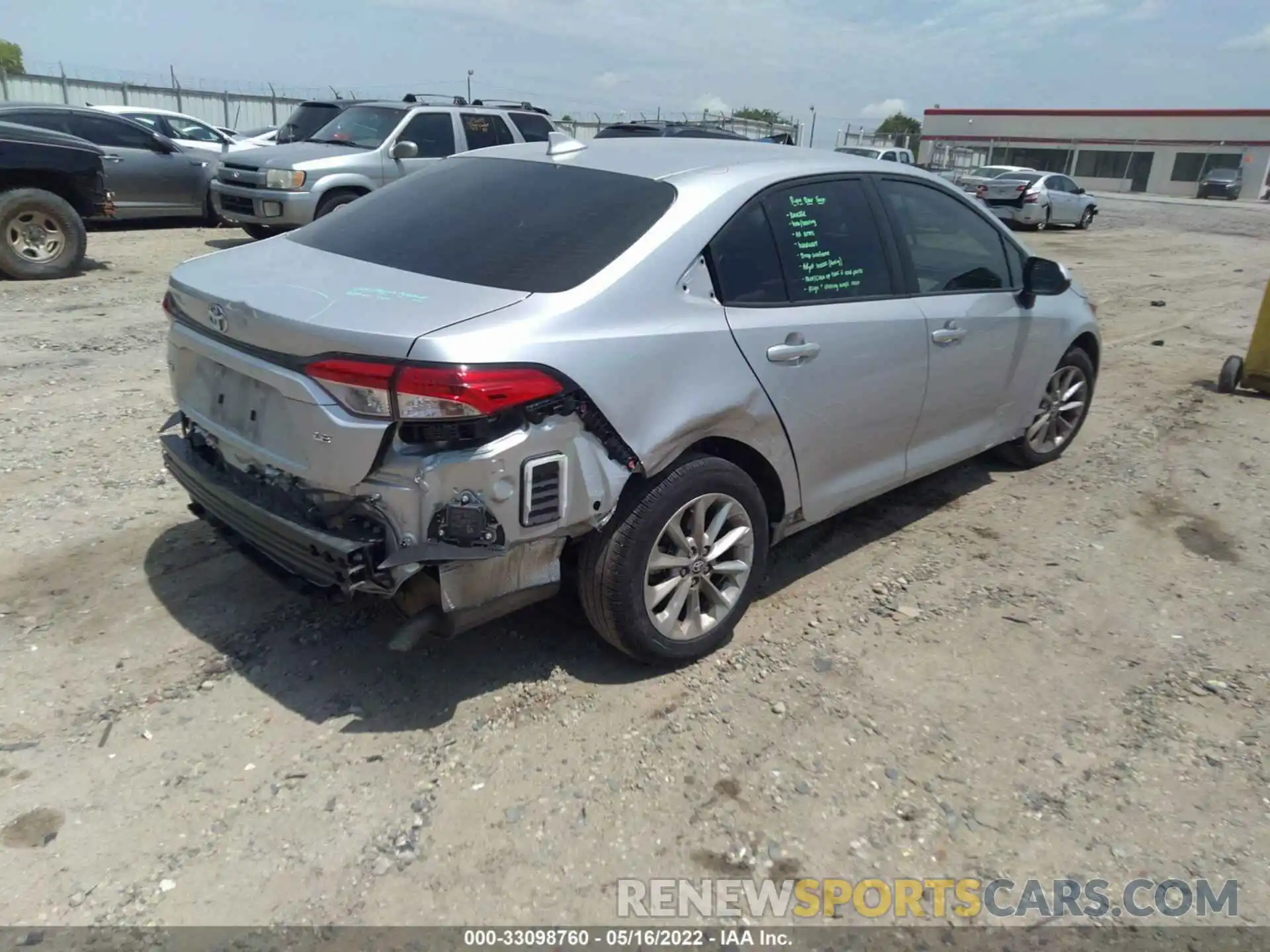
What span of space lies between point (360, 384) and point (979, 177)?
25290 mm

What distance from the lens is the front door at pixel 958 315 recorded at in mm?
4141

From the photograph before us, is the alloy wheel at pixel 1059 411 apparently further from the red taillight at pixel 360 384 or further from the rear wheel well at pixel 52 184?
the rear wheel well at pixel 52 184

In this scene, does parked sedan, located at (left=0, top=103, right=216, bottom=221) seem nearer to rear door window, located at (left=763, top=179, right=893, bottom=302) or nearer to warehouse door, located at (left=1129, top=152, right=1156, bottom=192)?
rear door window, located at (left=763, top=179, right=893, bottom=302)

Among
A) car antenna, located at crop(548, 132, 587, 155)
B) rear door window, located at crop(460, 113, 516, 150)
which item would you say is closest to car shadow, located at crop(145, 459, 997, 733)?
car antenna, located at crop(548, 132, 587, 155)

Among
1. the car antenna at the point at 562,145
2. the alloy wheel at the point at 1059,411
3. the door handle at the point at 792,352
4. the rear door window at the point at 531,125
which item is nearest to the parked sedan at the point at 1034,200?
the rear door window at the point at 531,125

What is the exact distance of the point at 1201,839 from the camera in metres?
2.79

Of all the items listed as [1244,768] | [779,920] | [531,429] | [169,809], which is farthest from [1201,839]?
[169,809]

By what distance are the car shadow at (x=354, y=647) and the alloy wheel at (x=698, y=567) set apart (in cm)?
25

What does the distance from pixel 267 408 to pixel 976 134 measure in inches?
2572

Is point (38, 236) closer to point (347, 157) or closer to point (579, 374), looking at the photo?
point (347, 157)

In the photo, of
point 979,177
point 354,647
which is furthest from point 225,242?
point 979,177

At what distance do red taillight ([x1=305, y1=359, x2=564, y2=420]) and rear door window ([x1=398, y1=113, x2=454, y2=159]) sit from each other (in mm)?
10041

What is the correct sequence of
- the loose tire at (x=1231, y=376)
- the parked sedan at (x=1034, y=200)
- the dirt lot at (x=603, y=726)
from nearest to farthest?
the dirt lot at (x=603, y=726), the loose tire at (x=1231, y=376), the parked sedan at (x=1034, y=200)

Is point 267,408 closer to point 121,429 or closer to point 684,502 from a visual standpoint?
point 684,502
